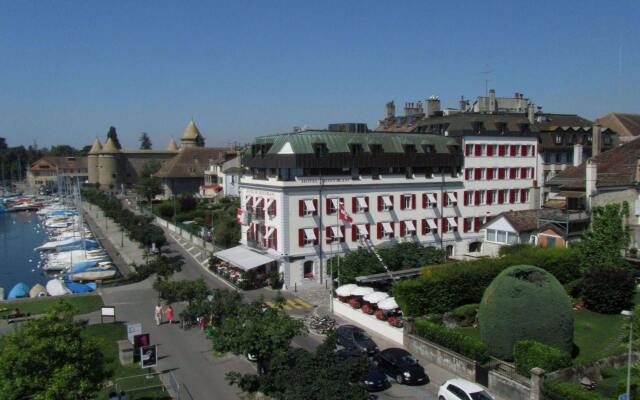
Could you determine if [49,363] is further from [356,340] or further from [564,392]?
[564,392]

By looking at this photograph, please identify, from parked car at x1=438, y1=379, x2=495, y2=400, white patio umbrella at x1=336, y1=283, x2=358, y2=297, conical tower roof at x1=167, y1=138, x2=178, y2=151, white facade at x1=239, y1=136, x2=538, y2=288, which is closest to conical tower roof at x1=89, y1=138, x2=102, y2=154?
conical tower roof at x1=167, y1=138, x2=178, y2=151

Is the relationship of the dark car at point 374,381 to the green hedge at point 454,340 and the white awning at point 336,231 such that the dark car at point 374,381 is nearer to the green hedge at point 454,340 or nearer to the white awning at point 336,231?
the green hedge at point 454,340

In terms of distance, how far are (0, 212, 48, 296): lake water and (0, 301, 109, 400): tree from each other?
1718 inches

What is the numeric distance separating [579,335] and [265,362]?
1831cm

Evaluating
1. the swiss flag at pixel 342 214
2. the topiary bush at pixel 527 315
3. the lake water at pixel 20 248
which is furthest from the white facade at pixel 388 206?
the lake water at pixel 20 248

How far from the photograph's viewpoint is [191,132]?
146m

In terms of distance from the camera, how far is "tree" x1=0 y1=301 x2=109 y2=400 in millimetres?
17734

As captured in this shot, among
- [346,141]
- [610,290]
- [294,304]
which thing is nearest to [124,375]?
[294,304]

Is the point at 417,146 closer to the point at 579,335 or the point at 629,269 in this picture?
the point at 629,269

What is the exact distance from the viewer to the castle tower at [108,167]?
147625mm

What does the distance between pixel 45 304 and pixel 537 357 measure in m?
36.8

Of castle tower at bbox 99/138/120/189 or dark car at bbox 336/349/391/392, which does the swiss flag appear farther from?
castle tower at bbox 99/138/120/189

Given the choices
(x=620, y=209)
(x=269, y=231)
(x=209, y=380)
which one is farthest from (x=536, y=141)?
(x=209, y=380)

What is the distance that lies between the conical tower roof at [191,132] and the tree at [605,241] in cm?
12034
